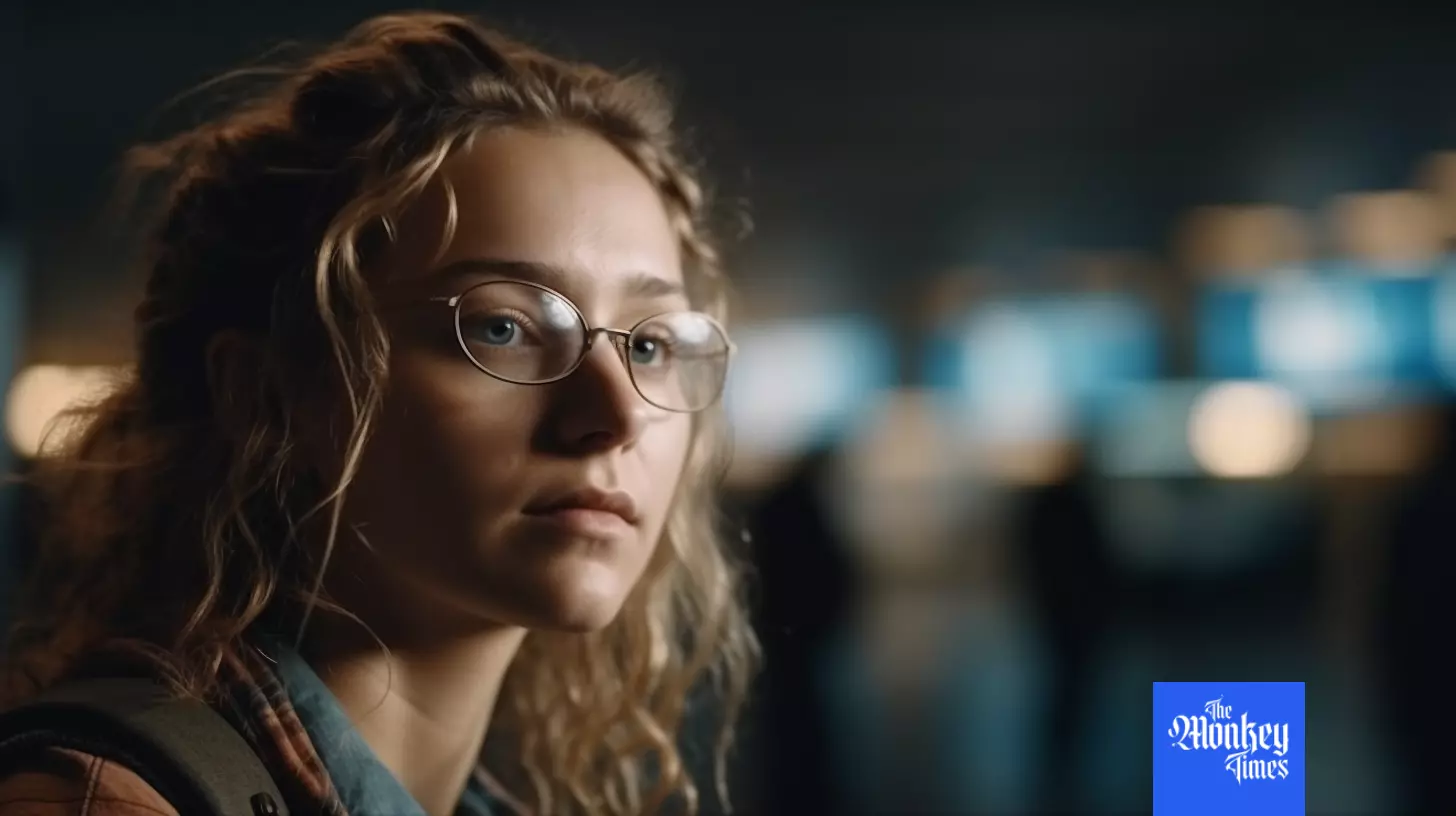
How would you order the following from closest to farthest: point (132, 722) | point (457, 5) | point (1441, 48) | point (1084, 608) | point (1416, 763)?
point (132, 722) → point (1416, 763) → point (457, 5) → point (1441, 48) → point (1084, 608)

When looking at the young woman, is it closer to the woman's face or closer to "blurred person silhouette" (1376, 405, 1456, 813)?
the woman's face

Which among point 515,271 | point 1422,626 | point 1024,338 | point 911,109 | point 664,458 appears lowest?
point 1422,626

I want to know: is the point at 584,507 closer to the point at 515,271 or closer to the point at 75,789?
the point at 515,271

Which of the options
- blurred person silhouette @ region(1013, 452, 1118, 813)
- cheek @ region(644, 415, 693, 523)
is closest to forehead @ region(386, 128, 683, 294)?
cheek @ region(644, 415, 693, 523)

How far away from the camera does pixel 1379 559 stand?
1752 mm

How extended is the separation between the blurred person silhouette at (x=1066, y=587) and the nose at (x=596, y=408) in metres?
1.01

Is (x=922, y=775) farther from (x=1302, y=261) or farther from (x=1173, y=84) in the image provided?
(x=1173, y=84)

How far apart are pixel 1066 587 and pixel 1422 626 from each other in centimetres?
55

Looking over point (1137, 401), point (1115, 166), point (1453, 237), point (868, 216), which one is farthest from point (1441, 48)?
point (868, 216)

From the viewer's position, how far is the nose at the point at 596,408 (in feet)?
3.01

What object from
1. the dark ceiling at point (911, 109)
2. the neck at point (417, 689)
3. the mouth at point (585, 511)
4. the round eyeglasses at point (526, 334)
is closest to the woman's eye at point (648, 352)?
the round eyeglasses at point (526, 334)

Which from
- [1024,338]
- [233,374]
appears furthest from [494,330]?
[1024,338]

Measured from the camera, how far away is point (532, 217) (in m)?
0.94

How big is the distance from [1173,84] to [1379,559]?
2.47ft
